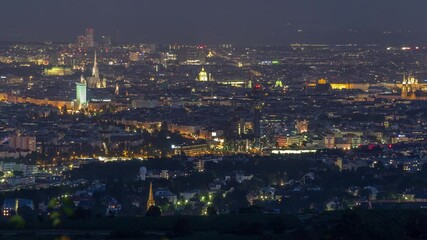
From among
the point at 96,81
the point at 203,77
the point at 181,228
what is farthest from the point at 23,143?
the point at 203,77

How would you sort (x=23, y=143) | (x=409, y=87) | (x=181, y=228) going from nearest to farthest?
(x=181, y=228) → (x=23, y=143) → (x=409, y=87)

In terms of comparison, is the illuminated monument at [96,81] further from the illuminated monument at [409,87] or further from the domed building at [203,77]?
the illuminated monument at [409,87]

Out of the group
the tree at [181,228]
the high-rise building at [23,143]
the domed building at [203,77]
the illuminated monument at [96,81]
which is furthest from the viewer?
the domed building at [203,77]

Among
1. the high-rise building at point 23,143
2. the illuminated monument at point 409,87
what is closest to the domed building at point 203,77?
the illuminated monument at point 409,87

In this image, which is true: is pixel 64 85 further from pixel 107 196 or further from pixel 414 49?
pixel 107 196

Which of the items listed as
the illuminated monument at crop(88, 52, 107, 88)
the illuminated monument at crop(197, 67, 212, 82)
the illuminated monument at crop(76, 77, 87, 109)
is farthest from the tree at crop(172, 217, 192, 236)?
the illuminated monument at crop(197, 67, 212, 82)

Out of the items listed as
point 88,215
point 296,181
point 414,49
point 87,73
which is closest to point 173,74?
point 87,73

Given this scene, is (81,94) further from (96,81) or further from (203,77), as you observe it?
(203,77)

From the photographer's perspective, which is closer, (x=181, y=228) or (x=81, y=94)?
(x=181, y=228)
